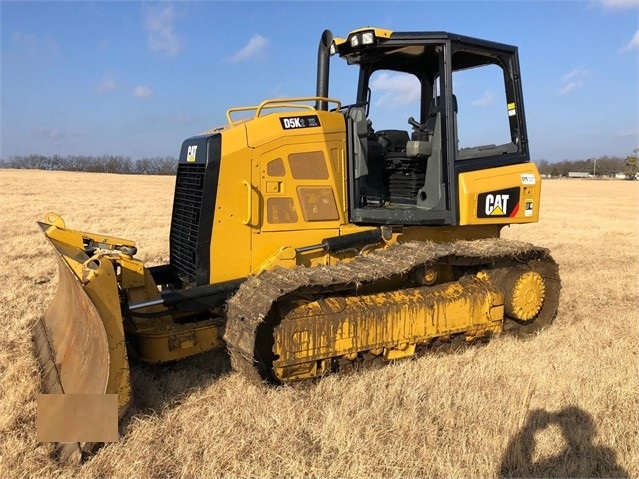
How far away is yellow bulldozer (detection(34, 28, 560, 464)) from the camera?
4504 mm

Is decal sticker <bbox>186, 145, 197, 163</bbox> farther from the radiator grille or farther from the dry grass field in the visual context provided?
the dry grass field

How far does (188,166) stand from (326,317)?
78.9 inches

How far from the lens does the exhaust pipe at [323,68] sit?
5621mm

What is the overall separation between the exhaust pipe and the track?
5.42 ft

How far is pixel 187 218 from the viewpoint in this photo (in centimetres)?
523

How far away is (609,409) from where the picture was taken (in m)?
4.31

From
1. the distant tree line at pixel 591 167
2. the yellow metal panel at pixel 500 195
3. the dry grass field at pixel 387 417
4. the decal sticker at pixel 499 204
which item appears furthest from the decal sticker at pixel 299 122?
the distant tree line at pixel 591 167

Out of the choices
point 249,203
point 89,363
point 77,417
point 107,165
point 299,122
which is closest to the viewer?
point 77,417

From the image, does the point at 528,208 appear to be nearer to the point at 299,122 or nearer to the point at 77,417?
the point at 299,122

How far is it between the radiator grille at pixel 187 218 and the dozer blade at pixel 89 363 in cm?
91

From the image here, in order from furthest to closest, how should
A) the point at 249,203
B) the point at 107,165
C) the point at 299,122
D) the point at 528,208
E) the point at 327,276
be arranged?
the point at 107,165 < the point at 528,208 < the point at 299,122 < the point at 249,203 < the point at 327,276

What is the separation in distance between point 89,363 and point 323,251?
2.25m

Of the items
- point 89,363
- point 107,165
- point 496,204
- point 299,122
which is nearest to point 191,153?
point 299,122

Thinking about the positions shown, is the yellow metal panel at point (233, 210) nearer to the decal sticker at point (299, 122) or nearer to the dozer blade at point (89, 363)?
the decal sticker at point (299, 122)
